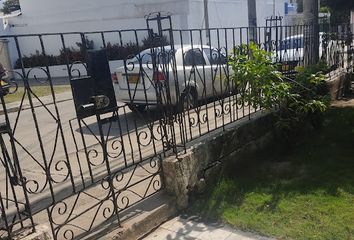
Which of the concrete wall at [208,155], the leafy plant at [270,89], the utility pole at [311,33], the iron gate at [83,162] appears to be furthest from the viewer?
the utility pole at [311,33]

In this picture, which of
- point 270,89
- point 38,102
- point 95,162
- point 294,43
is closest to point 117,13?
point 38,102

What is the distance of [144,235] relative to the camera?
341cm

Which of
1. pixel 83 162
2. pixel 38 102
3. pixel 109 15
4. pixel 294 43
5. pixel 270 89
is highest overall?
pixel 109 15

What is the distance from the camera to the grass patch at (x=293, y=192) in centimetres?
335

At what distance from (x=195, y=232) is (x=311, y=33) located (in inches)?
210

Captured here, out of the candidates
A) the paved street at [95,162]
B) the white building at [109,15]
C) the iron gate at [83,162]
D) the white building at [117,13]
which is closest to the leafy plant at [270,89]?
the paved street at [95,162]

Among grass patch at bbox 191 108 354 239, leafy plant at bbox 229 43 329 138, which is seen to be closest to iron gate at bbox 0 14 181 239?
grass patch at bbox 191 108 354 239

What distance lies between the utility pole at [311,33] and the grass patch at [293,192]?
2.45 metres

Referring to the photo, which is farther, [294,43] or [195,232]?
[294,43]

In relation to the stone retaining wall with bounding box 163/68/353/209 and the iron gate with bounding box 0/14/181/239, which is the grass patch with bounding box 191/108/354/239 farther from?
the iron gate with bounding box 0/14/181/239

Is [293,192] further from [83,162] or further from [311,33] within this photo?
[311,33]

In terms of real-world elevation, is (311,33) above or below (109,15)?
below

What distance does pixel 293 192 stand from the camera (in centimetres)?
395

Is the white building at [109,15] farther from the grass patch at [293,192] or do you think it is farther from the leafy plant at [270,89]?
the grass patch at [293,192]
